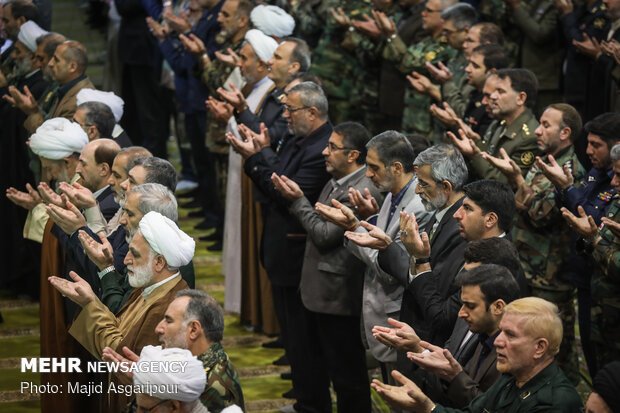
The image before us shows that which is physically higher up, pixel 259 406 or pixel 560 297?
pixel 560 297

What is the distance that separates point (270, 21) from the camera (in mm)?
7949

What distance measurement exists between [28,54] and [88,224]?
330 centimetres

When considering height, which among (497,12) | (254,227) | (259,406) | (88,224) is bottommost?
(259,406)

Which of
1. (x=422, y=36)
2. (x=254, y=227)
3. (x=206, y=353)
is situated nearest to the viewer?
(x=206, y=353)

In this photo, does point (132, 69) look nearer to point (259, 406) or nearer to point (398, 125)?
point (398, 125)

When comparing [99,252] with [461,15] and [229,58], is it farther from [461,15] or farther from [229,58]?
[461,15]

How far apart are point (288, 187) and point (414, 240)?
144cm

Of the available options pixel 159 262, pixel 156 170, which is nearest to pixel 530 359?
pixel 159 262

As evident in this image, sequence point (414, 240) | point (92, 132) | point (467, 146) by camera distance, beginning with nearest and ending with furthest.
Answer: point (414, 240)
point (467, 146)
point (92, 132)

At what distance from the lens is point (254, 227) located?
764 centimetres

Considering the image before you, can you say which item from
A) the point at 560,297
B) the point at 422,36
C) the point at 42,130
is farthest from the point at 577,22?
the point at 42,130

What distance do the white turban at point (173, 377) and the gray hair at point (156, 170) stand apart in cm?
185

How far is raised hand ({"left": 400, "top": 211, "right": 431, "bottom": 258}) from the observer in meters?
4.69

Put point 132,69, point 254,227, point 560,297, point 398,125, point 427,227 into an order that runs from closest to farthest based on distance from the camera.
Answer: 1. point 427,227
2. point 560,297
3. point 254,227
4. point 398,125
5. point 132,69
